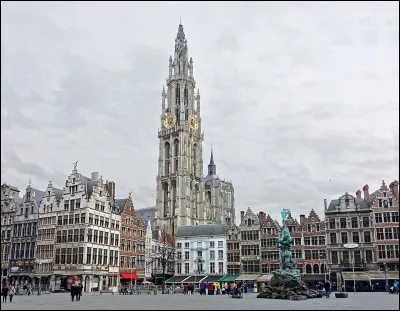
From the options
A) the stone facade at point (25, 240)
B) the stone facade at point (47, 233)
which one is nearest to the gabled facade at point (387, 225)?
the stone facade at point (47, 233)

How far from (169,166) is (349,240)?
57236 mm

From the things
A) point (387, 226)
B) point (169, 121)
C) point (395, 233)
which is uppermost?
point (169, 121)

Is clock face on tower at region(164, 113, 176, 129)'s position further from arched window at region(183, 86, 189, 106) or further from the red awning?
the red awning

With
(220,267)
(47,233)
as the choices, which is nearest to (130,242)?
(47,233)

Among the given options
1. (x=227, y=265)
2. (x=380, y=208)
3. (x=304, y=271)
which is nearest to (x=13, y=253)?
(x=227, y=265)

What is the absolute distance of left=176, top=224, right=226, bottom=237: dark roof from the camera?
74.1m

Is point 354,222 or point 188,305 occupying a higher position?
point 354,222

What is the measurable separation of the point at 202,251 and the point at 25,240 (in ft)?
87.8

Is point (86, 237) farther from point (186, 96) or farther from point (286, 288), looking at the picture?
point (186, 96)

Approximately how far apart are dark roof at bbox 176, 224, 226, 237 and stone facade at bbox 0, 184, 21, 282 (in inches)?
1051

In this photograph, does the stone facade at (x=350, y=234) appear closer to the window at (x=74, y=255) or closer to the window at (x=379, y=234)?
the window at (x=379, y=234)

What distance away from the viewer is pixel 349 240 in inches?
2493

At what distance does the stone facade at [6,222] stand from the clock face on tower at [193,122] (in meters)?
56.4

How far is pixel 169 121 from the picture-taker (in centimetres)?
11719
